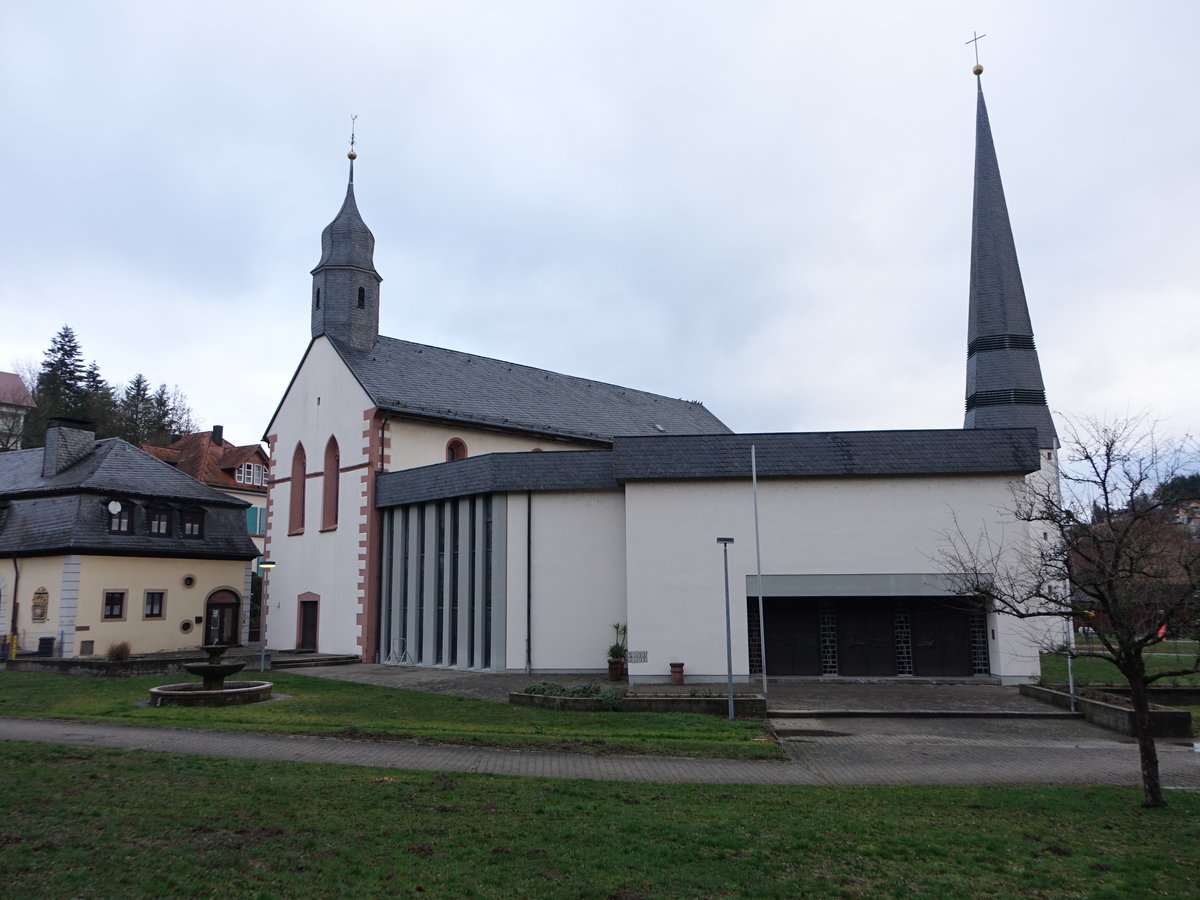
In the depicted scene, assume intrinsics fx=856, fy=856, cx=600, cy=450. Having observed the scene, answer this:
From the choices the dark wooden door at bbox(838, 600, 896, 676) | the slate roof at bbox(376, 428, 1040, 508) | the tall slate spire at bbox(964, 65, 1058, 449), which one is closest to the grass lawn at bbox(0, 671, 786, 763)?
the slate roof at bbox(376, 428, 1040, 508)

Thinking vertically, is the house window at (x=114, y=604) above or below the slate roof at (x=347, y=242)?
below

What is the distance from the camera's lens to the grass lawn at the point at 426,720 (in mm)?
12945

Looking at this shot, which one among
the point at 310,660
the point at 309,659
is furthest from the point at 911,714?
the point at 309,659

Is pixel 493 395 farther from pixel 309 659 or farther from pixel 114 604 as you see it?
pixel 114 604

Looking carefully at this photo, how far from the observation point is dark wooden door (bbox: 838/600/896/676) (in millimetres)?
22344

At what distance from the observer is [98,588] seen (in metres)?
28.5

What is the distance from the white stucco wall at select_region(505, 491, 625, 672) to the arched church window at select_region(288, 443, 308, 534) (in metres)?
11.6

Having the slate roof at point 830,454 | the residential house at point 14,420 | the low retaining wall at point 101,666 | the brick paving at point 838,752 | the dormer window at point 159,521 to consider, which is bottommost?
the brick paving at point 838,752

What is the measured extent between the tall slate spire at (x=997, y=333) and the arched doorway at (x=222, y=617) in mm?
28996

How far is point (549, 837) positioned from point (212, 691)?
11930 mm

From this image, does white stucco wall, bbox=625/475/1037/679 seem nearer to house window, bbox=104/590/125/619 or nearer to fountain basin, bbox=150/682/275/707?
fountain basin, bbox=150/682/275/707

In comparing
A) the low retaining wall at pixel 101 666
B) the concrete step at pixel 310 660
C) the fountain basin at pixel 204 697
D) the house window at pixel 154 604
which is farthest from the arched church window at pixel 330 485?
the fountain basin at pixel 204 697

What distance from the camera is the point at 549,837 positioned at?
7816mm

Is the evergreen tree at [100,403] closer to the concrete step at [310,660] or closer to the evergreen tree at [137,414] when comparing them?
the evergreen tree at [137,414]
